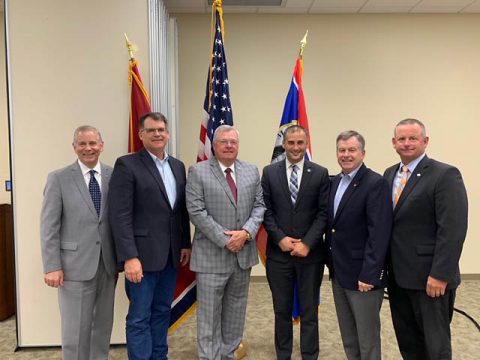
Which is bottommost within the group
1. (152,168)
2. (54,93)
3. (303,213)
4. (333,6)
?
(303,213)

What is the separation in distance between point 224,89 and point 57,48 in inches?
52.5

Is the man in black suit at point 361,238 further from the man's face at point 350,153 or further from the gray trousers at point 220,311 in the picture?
the gray trousers at point 220,311

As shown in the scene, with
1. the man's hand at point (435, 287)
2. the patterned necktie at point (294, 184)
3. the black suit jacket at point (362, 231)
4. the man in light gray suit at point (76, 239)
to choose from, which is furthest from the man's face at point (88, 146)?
the man's hand at point (435, 287)

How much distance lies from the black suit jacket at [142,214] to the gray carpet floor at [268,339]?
3.47 feet

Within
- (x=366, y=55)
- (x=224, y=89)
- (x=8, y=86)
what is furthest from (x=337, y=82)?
(x=8, y=86)

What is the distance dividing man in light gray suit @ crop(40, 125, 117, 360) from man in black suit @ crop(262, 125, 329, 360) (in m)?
1.07

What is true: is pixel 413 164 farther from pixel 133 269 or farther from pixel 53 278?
pixel 53 278

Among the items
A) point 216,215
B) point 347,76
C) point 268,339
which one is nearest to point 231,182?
point 216,215

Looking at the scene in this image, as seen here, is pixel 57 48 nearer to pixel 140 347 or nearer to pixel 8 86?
pixel 8 86

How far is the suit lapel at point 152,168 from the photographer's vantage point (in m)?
2.23

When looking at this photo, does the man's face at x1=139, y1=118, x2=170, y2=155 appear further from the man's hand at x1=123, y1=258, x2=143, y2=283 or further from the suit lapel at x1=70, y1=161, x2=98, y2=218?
the man's hand at x1=123, y1=258, x2=143, y2=283

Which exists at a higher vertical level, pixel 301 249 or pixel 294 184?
pixel 294 184

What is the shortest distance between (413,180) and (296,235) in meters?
0.77

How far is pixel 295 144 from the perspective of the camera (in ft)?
7.84
